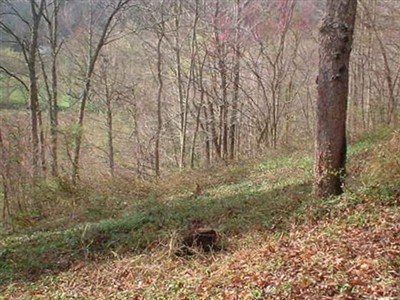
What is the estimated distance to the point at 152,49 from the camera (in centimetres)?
2098

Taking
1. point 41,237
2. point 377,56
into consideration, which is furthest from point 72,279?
point 377,56

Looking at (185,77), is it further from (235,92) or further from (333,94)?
(333,94)

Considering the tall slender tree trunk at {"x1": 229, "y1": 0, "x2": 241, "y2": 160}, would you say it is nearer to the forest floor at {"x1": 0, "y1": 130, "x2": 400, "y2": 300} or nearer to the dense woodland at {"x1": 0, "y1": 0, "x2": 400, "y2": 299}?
the dense woodland at {"x1": 0, "y1": 0, "x2": 400, "y2": 299}

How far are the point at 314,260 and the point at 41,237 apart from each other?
6.35 meters

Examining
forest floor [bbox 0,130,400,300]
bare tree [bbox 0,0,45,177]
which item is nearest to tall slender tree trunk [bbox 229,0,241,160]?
bare tree [bbox 0,0,45,177]

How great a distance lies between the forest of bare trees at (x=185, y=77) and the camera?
53.6ft

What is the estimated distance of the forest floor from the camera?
186 inches

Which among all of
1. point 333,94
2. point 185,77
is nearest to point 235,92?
point 185,77

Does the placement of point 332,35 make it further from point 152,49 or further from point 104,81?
point 104,81

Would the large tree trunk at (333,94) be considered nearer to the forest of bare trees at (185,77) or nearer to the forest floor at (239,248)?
the forest floor at (239,248)

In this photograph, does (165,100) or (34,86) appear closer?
(34,86)

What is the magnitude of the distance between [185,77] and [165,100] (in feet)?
12.1

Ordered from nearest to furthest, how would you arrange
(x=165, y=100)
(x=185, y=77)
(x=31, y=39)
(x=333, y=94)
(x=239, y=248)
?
(x=239, y=248)
(x=333, y=94)
(x=31, y=39)
(x=185, y=77)
(x=165, y=100)

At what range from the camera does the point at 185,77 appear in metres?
20.0
